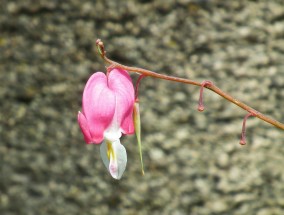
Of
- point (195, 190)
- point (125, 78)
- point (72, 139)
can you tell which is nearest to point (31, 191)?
point (72, 139)

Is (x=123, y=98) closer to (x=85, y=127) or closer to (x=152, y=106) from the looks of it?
(x=85, y=127)

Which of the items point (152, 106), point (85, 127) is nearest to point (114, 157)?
point (85, 127)

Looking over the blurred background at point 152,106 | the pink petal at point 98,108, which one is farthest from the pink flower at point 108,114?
the blurred background at point 152,106

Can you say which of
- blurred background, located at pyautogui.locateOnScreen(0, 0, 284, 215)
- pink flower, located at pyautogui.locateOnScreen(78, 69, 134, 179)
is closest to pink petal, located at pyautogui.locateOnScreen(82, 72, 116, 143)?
pink flower, located at pyautogui.locateOnScreen(78, 69, 134, 179)

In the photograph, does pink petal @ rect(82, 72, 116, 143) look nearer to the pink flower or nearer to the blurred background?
the pink flower

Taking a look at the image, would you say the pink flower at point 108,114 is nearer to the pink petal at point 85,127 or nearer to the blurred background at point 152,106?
the pink petal at point 85,127

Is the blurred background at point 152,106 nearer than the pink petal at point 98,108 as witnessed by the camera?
No
